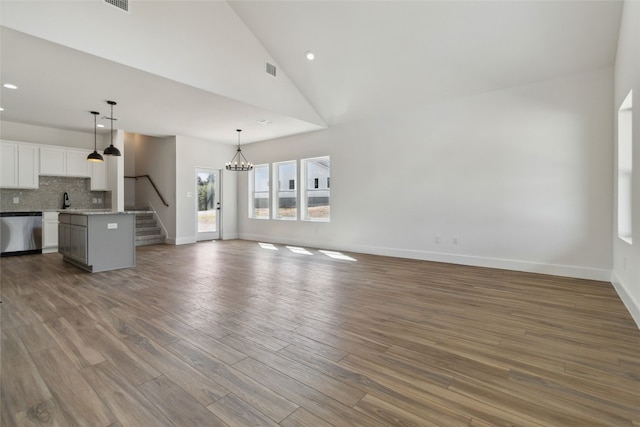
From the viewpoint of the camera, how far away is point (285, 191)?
843 cm

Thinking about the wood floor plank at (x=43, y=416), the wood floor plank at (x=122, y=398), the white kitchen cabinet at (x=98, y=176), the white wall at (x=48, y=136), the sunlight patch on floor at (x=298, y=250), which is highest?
the white wall at (x=48, y=136)

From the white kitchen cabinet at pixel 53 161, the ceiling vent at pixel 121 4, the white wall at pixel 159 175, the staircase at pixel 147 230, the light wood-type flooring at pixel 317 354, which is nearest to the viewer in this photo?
the light wood-type flooring at pixel 317 354

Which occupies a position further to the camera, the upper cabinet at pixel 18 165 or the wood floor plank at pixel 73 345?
the upper cabinet at pixel 18 165

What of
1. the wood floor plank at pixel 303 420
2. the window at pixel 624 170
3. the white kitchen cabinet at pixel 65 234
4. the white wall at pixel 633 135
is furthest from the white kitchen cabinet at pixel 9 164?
the window at pixel 624 170

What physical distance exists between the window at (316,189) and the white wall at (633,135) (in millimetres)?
5114

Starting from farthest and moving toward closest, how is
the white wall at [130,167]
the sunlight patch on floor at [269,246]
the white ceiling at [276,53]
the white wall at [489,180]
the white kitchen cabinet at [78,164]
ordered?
1. the white wall at [130,167]
2. the sunlight patch on floor at [269,246]
3. the white kitchen cabinet at [78,164]
4. the white wall at [489,180]
5. the white ceiling at [276,53]

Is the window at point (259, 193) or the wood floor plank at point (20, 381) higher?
the window at point (259, 193)

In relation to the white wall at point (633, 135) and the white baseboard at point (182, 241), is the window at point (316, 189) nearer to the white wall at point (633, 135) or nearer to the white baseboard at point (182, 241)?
the white baseboard at point (182, 241)

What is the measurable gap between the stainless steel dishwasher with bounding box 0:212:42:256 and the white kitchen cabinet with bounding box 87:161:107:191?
131 centimetres

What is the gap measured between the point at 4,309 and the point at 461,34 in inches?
253

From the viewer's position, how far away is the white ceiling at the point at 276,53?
146 inches

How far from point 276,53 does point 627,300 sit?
20.2ft

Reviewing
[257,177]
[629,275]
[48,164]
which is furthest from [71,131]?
[629,275]

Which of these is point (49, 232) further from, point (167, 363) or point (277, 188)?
point (167, 363)
